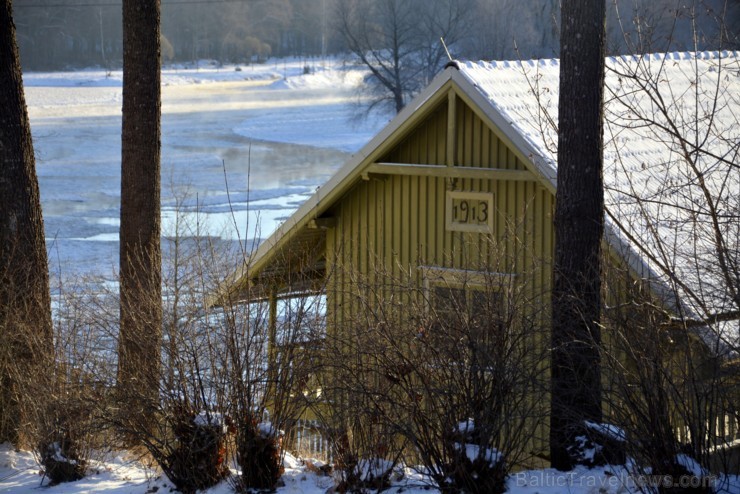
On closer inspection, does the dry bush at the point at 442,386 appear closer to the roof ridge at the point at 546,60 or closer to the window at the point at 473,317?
the window at the point at 473,317

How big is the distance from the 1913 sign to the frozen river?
2590mm

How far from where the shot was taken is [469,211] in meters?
12.1

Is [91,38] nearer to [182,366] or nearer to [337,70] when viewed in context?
[337,70]

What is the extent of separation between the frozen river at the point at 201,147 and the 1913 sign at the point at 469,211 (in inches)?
102

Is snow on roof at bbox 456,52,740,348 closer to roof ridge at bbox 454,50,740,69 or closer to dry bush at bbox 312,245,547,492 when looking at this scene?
roof ridge at bbox 454,50,740,69

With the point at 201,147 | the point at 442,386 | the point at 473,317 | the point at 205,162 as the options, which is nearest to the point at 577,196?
the point at 473,317

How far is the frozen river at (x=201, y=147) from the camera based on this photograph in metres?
26.0

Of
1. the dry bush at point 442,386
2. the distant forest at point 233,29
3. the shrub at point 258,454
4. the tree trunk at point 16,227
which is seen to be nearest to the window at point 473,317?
the dry bush at point 442,386

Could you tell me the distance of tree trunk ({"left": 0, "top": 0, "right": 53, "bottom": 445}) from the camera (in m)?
9.52

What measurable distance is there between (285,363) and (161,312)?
1.12m

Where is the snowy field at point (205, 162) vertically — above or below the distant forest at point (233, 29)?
below

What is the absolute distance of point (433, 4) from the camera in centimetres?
6003

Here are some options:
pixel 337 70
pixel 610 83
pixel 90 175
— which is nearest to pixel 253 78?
pixel 337 70

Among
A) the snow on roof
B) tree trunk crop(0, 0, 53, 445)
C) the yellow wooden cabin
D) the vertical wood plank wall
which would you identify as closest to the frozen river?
tree trunk crop(0, 0, 53, 445)
